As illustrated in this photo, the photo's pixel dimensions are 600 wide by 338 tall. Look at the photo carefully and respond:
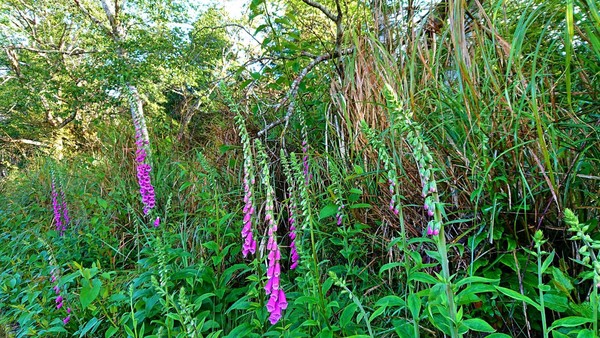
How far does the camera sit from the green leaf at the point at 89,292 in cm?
181

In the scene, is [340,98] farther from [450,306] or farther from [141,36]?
[141,36]

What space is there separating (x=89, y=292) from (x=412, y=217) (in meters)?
1.82

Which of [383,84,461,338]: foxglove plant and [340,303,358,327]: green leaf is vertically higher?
[383,84,461,338]: foxglove plant

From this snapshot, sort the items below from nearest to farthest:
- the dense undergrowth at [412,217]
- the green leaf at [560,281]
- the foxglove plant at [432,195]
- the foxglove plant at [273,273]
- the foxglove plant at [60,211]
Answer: the foxglove plant at [432,195], the green leaf at [560,281], the dense undergrowth at [412,217], the foxglove plant at [273,273], the foxglove plant at [60,211]

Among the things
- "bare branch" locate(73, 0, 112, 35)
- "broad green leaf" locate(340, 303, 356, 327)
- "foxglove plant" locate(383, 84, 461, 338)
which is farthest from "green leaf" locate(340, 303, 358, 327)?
"bare branch" locate(73, 0, 112, 35)

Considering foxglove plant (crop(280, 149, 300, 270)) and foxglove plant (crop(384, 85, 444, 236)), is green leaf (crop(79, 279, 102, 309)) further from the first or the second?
foxglove plant (crop(384, 85, 444, 236))

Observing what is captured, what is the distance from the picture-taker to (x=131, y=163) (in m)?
4.96

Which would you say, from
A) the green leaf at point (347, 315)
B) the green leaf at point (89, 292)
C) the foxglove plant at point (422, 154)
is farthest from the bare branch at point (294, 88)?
the foxglove plant at point (422, 154)

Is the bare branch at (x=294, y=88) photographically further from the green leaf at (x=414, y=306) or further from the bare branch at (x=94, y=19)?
the bare branch at (x=94, y=19)

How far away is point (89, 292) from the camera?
6.14 feet

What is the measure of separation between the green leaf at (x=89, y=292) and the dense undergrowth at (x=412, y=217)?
0.01 meters

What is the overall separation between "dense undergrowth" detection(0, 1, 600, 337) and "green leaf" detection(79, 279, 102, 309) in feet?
0.03

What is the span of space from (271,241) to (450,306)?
794mm

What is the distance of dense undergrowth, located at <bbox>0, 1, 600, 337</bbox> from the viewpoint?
1.25 meters
